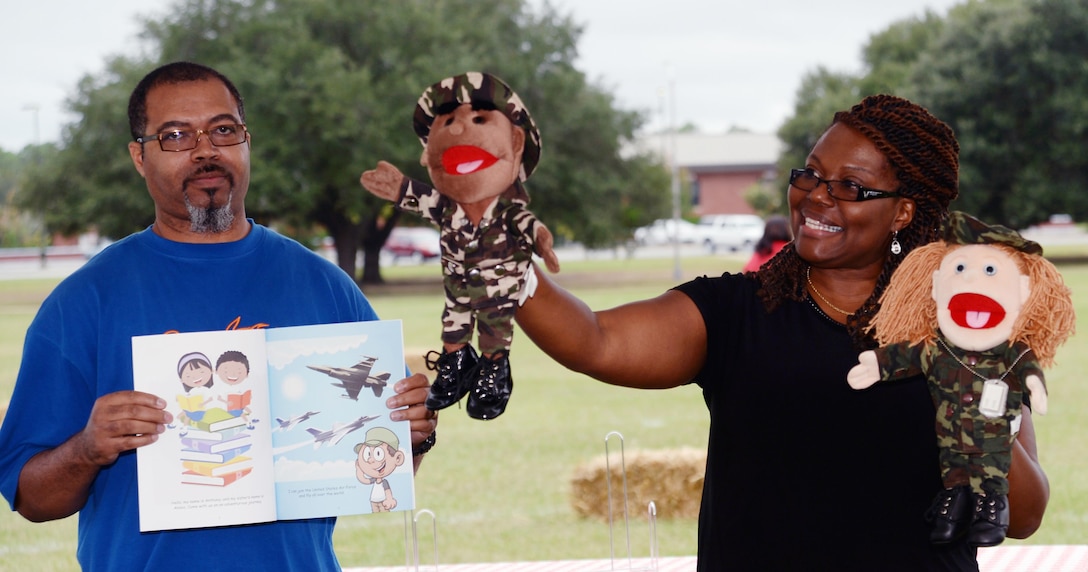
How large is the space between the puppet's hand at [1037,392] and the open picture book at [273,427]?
1.20m

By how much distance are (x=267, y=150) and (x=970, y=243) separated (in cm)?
3113

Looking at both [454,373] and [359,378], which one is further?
[359,378]

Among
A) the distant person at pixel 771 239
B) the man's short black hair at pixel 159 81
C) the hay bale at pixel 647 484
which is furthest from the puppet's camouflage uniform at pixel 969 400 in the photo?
the distant person at pixel 771 239

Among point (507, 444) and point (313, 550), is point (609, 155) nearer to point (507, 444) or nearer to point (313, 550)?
point (507, 444)

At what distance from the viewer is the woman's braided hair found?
231cm

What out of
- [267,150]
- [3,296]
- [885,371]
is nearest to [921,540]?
[885,371]

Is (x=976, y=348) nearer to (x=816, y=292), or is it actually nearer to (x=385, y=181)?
(x=816, y=292)

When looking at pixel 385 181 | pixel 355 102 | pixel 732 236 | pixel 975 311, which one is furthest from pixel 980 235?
pixel 732 236

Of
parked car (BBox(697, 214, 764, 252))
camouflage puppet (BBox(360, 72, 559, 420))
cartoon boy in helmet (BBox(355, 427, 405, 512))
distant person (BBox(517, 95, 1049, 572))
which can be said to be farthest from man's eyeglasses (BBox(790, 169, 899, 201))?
parked car (BBox(697, 214, 764, 252))

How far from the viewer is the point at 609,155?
36.4m

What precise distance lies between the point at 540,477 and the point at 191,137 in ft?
21.0

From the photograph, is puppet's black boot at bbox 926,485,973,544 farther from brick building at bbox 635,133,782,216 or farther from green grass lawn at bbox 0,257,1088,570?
brick building at bbox 635,133,782,216

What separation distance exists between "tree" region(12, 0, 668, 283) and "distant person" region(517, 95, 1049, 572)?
28.3 meters

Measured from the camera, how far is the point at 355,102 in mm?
31312
